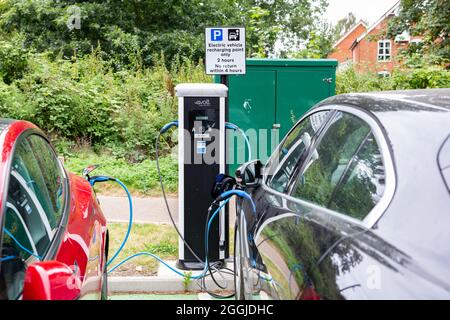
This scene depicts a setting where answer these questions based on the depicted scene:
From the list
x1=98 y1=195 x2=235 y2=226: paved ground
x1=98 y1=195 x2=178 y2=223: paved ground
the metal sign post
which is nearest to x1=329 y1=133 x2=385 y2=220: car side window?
the metal sign post

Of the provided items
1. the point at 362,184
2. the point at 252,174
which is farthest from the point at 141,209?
the point at 362,184

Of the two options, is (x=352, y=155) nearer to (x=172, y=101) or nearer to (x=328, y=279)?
(x=328, y=279)

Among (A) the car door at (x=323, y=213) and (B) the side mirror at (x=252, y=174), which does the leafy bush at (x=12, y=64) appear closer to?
(B) the side mirror at (x=252, y=174)

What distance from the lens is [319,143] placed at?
10.1 ft

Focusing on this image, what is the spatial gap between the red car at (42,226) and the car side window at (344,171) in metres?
1.13

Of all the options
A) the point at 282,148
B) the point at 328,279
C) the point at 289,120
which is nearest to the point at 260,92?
the point at 289,120

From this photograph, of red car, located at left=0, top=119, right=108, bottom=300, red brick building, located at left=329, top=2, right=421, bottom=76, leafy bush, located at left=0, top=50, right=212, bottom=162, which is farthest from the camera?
red brick building, located at left=329, top=2, right=421, bottom=76

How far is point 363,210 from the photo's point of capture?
7.23ft

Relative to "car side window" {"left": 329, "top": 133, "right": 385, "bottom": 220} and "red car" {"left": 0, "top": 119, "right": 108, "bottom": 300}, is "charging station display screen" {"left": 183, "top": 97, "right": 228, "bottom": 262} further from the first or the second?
"car side window" {"left": 329, "top": 133, "right": 385, "bottom": 220}

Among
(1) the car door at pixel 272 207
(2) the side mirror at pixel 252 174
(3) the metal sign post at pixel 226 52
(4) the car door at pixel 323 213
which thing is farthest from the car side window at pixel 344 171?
(3) the metal sign post at pixel 226 52

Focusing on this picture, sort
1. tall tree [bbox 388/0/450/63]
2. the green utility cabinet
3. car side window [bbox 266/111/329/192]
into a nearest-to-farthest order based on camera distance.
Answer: car side window [bbox 266/111/329/192], the green utility cabinet, tall tree [bbox 388/0/450/63]

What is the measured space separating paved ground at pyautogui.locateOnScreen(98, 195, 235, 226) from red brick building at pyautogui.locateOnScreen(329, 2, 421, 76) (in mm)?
8268

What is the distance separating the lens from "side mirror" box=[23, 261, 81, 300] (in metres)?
2.01

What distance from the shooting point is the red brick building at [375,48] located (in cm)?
1528
